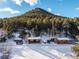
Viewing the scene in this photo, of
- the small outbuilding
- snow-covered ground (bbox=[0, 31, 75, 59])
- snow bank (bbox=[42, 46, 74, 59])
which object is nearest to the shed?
snow-covered ground (bbox=[0, 31, 75, 59])

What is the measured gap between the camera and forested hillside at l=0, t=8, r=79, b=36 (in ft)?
19.1

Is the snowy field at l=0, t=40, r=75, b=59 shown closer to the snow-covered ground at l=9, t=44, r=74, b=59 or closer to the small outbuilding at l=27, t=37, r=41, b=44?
the snow-covered ground at l=9, t=44, r=74, b=59

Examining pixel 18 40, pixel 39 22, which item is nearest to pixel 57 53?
pixel 39 22

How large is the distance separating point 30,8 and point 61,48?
1.22 meters

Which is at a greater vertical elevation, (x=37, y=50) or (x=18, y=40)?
A: (x=18, y=40)

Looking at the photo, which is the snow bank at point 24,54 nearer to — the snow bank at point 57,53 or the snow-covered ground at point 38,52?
the snow-covered ground at point 38,52

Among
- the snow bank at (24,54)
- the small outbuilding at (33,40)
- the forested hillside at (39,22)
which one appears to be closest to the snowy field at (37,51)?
the snow bank at (24,54)

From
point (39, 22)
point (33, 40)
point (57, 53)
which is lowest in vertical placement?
point (57, 53)

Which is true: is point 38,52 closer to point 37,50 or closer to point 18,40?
point 37,50

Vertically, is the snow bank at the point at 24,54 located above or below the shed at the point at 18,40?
below

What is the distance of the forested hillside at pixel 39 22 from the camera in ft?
19.1

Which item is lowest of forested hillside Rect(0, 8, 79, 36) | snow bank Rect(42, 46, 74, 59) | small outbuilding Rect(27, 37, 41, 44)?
snow bank Rect(42, 46, 74, 59)

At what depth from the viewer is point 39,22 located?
19.1 ft

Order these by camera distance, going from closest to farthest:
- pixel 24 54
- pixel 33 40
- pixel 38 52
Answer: pixel 24 54 → pixel 38 52 → pixel 33 40
